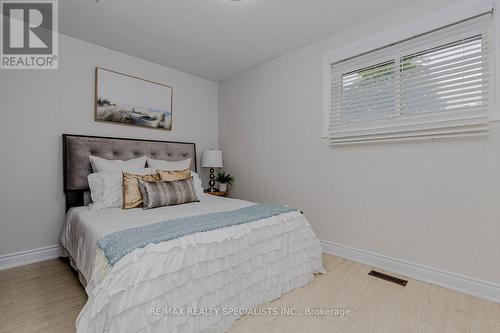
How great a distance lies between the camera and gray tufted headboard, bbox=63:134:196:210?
252cm

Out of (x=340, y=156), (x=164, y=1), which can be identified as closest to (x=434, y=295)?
(x=340, y=156)

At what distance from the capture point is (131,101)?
Result: 3.06 m

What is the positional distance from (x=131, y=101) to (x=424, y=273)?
11.9 feet

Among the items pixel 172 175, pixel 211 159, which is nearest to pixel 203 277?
pixel 172 175

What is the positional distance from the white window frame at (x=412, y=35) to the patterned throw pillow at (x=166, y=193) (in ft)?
5.26

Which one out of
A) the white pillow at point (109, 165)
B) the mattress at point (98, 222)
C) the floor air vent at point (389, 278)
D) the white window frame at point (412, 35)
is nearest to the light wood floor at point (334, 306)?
the floor air vent at point (389, 278)

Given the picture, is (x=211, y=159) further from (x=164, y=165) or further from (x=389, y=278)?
(x=389, y=278)

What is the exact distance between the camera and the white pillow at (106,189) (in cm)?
229

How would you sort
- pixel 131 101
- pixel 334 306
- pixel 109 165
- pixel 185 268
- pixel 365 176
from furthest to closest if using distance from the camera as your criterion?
pixel 131 101 < pixel 109 165 < pixel 365 176 < pixel 334 306 < pixel 185 268

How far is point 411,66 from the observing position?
212 cm

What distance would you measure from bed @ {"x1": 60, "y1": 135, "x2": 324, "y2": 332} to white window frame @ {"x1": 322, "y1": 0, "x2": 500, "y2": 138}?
1392mm

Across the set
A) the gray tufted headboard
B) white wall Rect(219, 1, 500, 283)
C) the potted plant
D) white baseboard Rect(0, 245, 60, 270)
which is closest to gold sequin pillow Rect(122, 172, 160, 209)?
the gray tufted headboard

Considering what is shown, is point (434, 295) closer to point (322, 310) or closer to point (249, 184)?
point (322, 310)

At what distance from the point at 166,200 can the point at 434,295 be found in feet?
7.74
